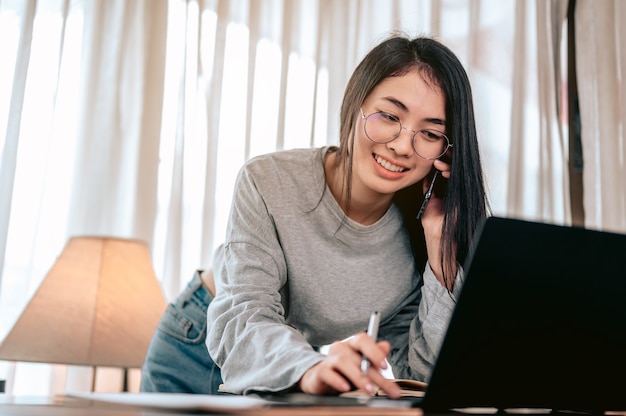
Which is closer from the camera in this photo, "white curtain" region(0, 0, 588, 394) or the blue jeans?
the blue jeans

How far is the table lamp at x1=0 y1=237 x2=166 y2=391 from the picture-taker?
1.81 m

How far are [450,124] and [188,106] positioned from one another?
135cm

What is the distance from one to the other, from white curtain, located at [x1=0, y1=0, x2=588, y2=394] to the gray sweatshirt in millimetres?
985

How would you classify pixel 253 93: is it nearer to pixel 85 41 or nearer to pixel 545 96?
pixel 85 41

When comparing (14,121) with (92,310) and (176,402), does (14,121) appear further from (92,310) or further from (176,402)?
(176,402)

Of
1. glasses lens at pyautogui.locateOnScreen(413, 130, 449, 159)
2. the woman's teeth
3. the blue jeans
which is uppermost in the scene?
glasses lens at pyautogui.locateOnScreen(413, 130, 449, 159)

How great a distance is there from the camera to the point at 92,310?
1.88m

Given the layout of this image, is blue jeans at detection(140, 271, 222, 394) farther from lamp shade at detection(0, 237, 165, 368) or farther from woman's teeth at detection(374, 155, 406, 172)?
woman's teeth at detection(374, 155, 406, 172)

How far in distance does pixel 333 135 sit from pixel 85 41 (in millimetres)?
984

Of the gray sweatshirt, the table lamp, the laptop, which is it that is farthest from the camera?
the table lamp

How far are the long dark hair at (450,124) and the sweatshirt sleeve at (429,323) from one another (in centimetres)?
3

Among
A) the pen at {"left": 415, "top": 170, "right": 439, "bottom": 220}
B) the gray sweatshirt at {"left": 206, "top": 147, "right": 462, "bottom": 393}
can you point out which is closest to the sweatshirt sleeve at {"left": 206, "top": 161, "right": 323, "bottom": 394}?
the gray sweatshirt at {"left": 206, "top": 147, "right": 462, "bottom": 393}

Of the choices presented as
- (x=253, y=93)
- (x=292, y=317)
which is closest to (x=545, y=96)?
(x=253, y=93)

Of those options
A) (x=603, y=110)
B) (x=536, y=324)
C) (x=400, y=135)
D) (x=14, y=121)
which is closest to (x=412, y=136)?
(x=400, y=135)
